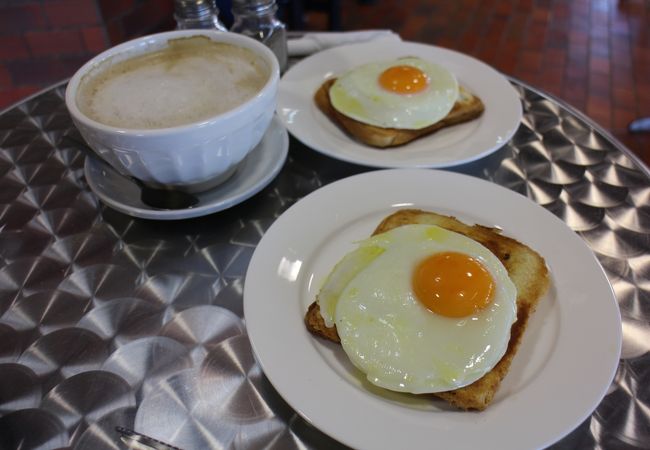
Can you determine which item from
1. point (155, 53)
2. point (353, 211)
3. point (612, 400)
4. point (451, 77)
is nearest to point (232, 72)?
point (155, 53)

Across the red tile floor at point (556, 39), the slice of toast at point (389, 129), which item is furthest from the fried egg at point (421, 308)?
the red tile floor at point (556, 39)

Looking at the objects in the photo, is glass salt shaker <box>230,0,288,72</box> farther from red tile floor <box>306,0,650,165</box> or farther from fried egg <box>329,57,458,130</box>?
red tile floor <box>306,0,650,165</box>

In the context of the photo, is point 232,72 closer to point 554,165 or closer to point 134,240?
point 134,240

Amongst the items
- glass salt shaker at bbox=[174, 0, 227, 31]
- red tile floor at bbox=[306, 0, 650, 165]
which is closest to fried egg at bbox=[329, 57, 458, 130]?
glass salt shaker at bbox=[174, 0, 227, 31]

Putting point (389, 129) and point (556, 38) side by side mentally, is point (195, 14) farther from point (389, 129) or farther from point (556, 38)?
point (556, 38)

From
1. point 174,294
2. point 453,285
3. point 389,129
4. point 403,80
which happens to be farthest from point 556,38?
point 174,294

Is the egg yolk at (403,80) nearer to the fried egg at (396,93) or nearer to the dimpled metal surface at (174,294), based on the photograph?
the fried egg at (396,93)

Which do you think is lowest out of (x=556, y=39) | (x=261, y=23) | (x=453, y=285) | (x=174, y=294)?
(x=556, y=39)
